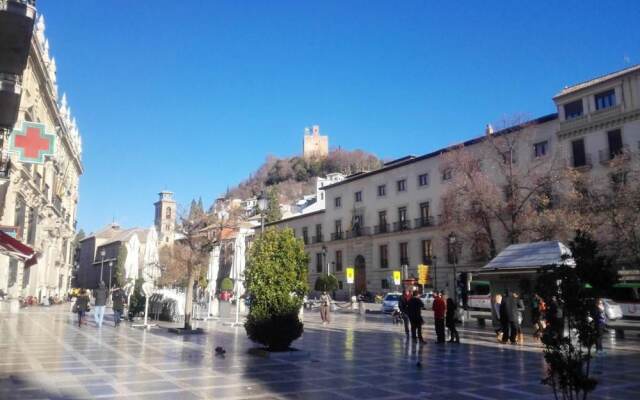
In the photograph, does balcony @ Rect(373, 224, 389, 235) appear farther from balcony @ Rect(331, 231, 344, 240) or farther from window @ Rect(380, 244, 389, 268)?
balcony @ Rect(331, 231, 344, 240)

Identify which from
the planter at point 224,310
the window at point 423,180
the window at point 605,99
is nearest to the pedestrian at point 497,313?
the planter at point 224,310

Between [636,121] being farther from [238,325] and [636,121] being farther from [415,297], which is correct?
[238,325]

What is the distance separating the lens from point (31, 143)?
1271 centimetres

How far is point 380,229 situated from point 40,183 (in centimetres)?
3051

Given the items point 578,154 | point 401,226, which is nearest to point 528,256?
point 578,154

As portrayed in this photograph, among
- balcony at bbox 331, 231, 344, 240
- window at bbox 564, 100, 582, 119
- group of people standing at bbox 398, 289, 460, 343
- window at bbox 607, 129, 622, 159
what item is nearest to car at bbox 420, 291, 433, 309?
window at bbox 607, 129, 622, 159

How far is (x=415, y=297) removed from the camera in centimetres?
1564

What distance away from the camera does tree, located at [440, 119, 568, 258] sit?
99.5 feet

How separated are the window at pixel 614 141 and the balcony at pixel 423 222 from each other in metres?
15.8

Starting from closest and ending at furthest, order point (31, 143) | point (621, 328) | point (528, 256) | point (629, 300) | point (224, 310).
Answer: point (31, 143) → point (621, 328) → point (528, 256) → point (629, 300) → point (224, 310)

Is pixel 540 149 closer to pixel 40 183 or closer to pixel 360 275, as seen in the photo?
pixel 360 275

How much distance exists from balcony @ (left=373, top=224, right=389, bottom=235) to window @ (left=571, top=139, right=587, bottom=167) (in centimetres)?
1939

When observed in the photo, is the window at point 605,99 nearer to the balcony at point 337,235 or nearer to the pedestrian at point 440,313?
the pedestrian at point 440,313

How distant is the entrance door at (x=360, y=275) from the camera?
53875 mm
